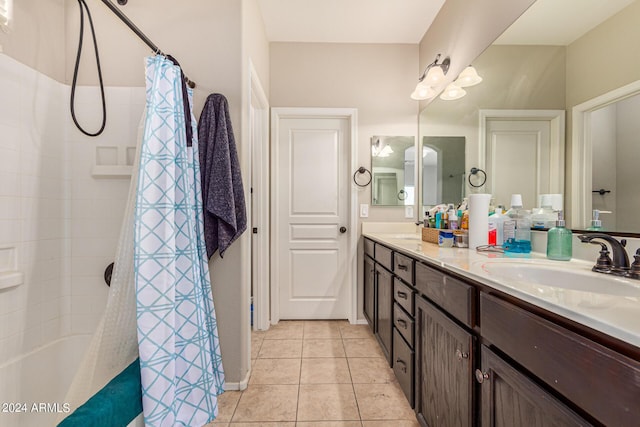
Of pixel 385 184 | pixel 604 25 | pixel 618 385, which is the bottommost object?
pixel 618 385

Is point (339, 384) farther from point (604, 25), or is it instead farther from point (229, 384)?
point (604, 25)

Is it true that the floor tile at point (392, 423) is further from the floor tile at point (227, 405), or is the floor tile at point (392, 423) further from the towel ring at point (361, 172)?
the towel ring at point (361, 172)

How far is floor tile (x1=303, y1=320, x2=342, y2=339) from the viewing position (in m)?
2.46

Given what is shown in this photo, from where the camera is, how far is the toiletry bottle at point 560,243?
1150 millimetres

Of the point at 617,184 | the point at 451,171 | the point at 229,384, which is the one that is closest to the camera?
the point at 617,184

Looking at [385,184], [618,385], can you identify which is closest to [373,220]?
[385,184]

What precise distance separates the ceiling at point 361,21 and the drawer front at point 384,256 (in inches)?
51.9

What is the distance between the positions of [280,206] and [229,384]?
1518 millimetres

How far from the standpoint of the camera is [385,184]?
2.70 metres

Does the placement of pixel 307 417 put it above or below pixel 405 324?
below

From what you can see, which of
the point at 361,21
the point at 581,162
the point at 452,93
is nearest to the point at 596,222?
the point at 581,162

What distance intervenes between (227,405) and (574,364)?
167 centimetres

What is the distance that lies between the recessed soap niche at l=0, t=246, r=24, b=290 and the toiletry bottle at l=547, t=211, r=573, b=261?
2381 millimetres

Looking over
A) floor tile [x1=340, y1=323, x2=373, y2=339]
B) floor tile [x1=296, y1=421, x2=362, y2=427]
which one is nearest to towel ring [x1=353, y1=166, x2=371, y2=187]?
floor tile [x1=340, y1=323, x2=373, y2=339]
